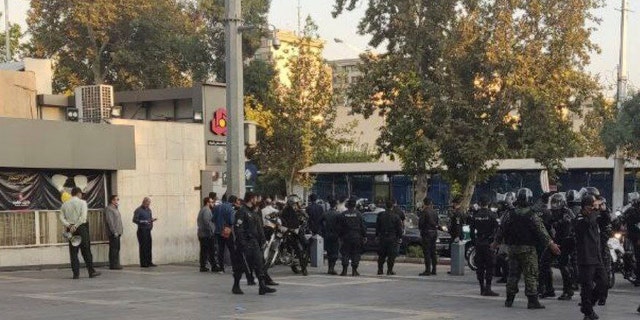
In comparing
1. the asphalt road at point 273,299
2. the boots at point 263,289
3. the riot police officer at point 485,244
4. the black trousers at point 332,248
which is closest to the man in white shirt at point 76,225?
the asphalt road at point 273,299

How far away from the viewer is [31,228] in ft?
68.2

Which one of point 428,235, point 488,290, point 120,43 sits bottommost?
point 488,290

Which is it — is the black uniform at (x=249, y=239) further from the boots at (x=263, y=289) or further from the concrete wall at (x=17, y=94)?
the concrete wall at (x=17, y=94)

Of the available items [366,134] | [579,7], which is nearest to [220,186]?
[579,7]

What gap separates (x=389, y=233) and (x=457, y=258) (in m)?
1.51

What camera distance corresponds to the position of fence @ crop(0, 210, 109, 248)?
2034 cm

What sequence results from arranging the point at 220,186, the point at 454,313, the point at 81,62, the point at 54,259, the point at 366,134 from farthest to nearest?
the point at 366,134
the point at 81,62
the point at 220,186
the point at 54,259
the point at 454,313

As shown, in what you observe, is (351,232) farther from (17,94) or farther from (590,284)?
(17,94)

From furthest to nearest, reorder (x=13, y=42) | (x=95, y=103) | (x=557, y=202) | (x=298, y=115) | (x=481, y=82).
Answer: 1. (x=13, y=42)
2. (x=298, y=115)
3. (x=481, y=82)
4. (x=95, y=103)
5. (x=557, y=202)

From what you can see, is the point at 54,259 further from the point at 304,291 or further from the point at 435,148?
the point at 435,148

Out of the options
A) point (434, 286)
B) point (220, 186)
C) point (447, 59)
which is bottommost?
point (434, 286)

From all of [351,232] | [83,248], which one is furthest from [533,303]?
[83,248]

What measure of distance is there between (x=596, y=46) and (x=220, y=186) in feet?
59.9

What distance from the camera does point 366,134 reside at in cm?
8875
